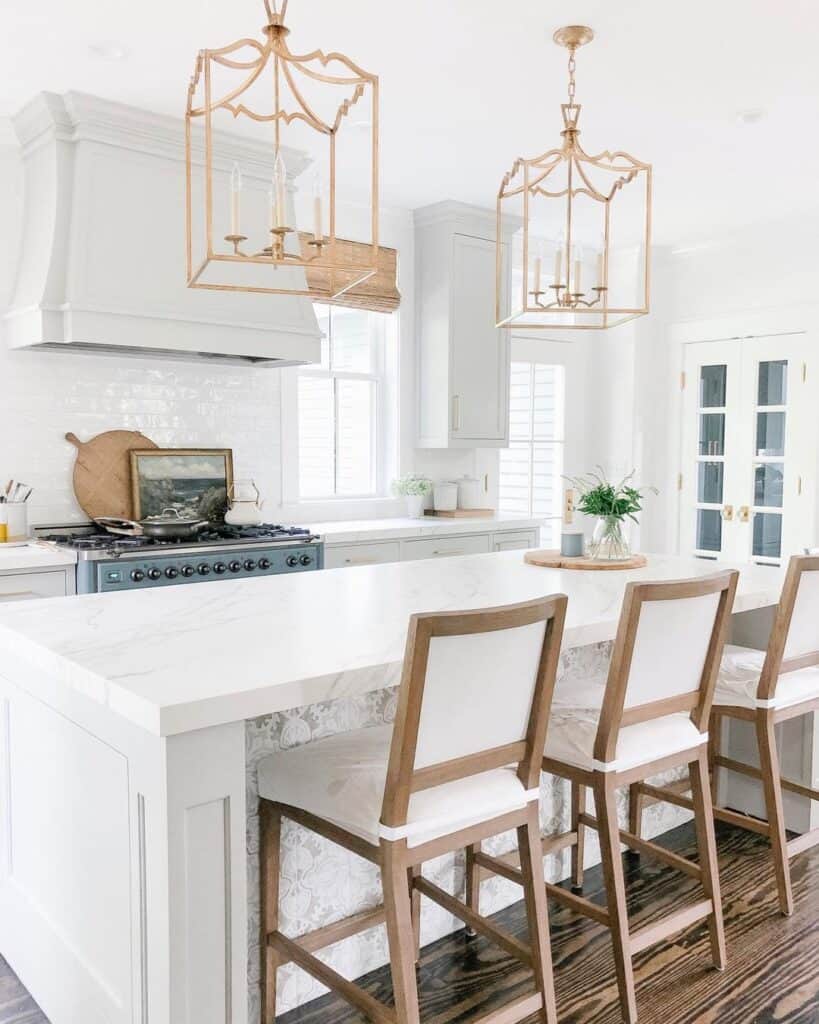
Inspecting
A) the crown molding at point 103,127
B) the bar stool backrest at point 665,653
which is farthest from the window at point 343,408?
the bar stool backrest at point 665,653

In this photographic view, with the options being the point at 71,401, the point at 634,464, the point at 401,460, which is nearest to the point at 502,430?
the point at 401,460

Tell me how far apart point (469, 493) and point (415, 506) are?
404 millimetres

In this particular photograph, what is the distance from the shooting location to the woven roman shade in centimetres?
509

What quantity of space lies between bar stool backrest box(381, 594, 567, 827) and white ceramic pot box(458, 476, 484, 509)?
3837 mm

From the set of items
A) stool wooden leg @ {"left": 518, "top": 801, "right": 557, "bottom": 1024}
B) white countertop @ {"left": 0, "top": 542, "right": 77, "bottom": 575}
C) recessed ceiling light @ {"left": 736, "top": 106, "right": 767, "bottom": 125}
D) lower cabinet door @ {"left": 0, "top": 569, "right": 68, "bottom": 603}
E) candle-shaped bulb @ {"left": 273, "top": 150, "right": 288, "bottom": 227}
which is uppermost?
recessed ceiling light @ {"left": 736, "top": 106, "right": 767, "bottom": 125}

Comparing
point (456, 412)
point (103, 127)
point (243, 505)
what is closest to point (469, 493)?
point (456, 412)

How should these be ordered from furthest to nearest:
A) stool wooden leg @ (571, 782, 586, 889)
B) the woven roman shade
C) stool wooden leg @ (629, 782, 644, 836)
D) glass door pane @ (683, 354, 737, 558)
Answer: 1. glass door pane @ (683, 354, 737, 558)
2. the woven roman shade
3. stool wooden leg @ (629, 782, 644, 836)
4. stool wooden leg @ (571, 782, 586, 889)

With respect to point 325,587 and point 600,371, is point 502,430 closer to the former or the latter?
point 600,371

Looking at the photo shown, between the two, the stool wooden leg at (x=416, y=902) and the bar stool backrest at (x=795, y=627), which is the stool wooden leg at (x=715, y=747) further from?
the stool wooden leg at (x=416, y=902)

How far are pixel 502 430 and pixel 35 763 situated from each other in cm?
410

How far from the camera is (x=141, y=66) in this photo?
345 cm

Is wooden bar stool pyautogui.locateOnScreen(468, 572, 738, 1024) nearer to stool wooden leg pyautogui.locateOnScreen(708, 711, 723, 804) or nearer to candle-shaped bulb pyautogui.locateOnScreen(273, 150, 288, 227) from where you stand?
stool wooden leg pyautogui.locateOnScreen(708, 711, 723, 804)

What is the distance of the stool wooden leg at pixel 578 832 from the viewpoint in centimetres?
272

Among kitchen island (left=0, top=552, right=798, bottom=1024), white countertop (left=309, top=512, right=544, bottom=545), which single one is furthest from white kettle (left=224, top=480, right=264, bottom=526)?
kitchen island (left=0, top=552, right=798, bottom=1024)
